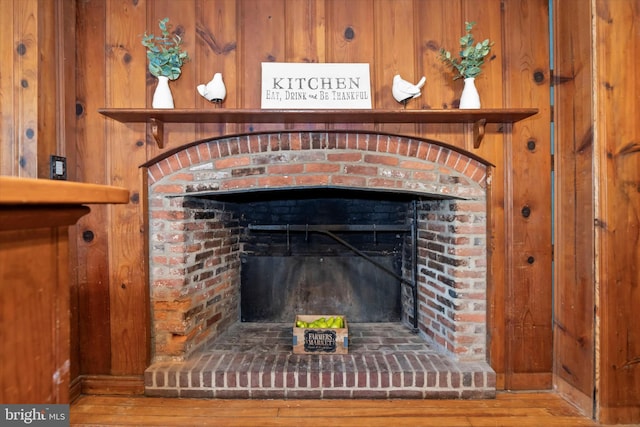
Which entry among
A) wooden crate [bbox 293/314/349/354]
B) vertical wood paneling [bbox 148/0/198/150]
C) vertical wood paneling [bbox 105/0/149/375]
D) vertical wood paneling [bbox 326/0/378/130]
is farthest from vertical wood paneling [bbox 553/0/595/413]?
vertical wood paneling [bbox 105/0/149/375]

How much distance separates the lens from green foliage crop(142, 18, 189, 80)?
160cm

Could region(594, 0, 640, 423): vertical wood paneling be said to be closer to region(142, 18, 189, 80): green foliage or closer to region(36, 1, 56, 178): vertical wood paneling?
region(142, 18, 189, 80): green foliage

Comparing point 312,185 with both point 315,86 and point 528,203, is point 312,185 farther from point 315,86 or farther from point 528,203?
point 528,203

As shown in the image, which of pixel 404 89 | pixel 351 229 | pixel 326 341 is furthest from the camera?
pixel 351 229

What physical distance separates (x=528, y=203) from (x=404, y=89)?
0.90 m

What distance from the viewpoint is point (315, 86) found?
169cm

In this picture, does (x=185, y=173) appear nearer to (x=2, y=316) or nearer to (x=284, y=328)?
(x=284, y=328)

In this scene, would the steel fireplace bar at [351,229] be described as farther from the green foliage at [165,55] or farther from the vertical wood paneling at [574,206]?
the green foliage at [165,55]

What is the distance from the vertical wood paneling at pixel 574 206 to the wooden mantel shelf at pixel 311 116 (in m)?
0.26

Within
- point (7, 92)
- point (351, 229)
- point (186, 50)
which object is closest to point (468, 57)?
point (351, 229)

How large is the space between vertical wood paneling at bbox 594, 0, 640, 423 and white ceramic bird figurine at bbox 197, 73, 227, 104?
1.81 metres

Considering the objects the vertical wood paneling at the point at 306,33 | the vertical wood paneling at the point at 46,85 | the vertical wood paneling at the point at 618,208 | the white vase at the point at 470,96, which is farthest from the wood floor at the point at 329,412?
the vertical wood paneling at the point at 306,33

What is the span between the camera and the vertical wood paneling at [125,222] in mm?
1729

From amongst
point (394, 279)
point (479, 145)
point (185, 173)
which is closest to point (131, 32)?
point (185, 173)
